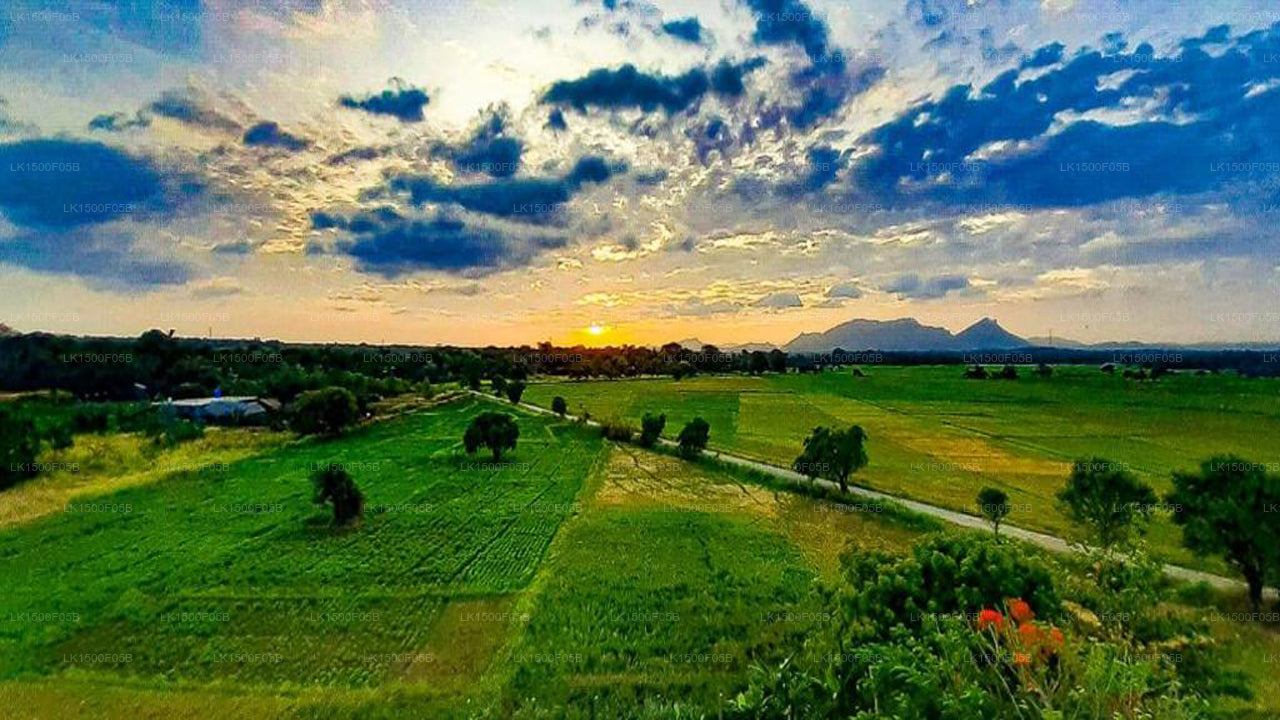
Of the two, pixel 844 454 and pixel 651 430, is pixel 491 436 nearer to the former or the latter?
pixel 651 430

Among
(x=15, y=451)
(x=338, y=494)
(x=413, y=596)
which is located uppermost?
(x=15, y=451)

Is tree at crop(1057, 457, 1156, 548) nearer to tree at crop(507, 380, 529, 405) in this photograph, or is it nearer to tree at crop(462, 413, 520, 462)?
tree at crop(462, 413, 520, 462)

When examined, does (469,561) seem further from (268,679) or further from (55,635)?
(55,635)

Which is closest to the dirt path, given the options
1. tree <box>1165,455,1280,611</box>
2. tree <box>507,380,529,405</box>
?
tree <box>1165,455,1280,611</box>

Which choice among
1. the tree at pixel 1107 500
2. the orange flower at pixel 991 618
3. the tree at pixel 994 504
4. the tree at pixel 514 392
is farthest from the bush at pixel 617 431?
the orange flower at pixel 991 618

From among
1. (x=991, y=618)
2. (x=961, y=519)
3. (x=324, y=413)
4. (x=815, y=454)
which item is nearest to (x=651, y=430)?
(x=815, y=454)

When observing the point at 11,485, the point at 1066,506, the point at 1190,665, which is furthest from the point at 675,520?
the point at 11,485
